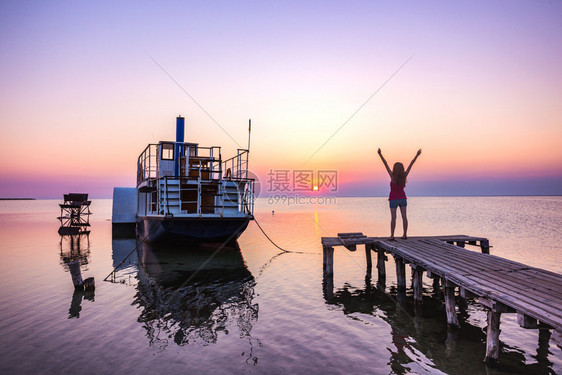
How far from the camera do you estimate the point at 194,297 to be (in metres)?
10.9

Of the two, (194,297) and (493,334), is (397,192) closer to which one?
(493,334)

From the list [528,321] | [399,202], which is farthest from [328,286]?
[528,321]

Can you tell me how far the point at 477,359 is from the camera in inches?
257

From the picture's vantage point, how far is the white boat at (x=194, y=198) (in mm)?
17578

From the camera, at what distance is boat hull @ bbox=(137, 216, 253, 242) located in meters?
17.3

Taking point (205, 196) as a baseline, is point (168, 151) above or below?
above

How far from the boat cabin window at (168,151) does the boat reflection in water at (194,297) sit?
20.0 feet

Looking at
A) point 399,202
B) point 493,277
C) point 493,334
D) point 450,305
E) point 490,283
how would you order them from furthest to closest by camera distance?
1. point 399,202
2. point 450,305
3. point 493,277
4. point 490,283
5. point 493,334

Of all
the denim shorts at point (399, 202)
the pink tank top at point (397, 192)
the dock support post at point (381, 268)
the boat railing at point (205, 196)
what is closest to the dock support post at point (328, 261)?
the dock support post at point (381, 268)

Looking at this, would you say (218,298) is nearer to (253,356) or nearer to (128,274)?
(253,356)

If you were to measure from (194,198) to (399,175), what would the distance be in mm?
12261

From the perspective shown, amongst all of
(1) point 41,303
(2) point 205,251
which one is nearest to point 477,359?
(1) point 41,303

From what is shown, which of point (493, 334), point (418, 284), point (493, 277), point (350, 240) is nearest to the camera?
point (493, 334)

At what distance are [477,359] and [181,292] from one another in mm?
8810
